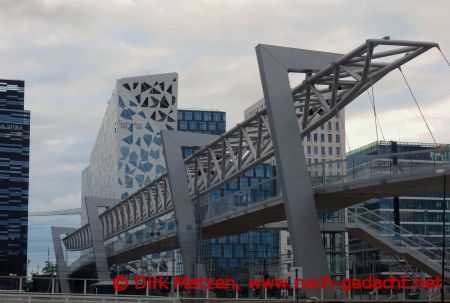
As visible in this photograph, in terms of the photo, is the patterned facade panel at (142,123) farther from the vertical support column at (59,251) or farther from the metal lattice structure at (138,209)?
the metal lattice structure at (138,209)

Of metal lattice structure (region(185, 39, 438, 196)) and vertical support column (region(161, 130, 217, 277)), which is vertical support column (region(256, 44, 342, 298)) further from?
vertical support column (region(161, 130, 217, 277))

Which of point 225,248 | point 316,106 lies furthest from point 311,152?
point 316,106

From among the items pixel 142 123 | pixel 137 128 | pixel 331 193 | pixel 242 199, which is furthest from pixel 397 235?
pixel 142 123

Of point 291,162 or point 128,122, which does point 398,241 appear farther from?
point 128,122

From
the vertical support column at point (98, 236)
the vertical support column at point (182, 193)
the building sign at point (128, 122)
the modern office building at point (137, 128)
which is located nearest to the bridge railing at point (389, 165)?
the vertical support column at point (182, 193)

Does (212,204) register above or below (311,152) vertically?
below

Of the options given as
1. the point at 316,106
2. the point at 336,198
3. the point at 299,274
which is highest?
the point at 316,106

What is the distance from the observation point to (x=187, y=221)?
68625 millimetres

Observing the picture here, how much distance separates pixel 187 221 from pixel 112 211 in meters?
49.2

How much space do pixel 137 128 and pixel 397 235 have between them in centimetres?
11714

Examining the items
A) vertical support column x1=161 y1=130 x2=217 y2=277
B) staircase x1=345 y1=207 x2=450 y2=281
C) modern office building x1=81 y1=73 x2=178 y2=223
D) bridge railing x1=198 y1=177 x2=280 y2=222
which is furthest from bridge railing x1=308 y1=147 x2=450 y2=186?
modern office building x1=81 y1=73 x2=178 y2=223

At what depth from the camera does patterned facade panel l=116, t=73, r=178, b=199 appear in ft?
531

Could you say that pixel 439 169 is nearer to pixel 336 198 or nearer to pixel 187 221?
pixel 336 198

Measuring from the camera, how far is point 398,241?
172ft
